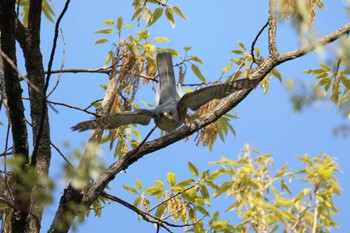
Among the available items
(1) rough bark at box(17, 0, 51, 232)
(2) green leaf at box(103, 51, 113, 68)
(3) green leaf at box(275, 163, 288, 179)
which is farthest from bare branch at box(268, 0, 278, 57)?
(3) green leaf at box(275, 163, 288, 179)

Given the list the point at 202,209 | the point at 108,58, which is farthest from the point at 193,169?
the point at 108,58

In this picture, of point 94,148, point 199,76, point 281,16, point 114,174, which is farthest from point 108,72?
point 94,148

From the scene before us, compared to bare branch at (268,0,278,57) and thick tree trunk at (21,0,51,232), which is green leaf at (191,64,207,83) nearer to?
bare branch at (268,0,278,57)

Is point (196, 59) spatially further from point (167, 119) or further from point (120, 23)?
point (167, 119)

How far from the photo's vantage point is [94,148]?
1.13m

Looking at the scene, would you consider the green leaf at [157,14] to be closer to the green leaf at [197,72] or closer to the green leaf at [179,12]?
the green leaf at [179,12]

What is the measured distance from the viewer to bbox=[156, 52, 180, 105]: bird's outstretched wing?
112 inches

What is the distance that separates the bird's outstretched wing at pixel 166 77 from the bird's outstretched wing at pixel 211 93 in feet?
0.80

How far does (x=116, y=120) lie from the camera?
2477 mm

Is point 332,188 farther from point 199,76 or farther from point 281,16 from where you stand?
point 281,16

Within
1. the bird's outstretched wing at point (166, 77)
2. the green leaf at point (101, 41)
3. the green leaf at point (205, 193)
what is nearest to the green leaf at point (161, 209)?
the green leaf at point (205, 193)

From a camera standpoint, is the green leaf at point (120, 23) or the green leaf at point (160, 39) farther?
the green leaf at point (160, 39)

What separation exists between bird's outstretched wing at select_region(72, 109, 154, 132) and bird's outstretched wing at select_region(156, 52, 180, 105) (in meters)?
0.26

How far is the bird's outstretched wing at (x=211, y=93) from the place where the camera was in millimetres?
2359
